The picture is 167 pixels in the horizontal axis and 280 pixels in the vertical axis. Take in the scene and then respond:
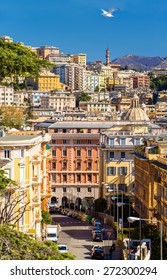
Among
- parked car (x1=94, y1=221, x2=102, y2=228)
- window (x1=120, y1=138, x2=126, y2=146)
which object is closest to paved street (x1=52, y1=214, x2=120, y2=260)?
parked car (x1=94, y1=221, x2=102, y2=228)

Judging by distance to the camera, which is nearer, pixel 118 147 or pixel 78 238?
pixel 78 238

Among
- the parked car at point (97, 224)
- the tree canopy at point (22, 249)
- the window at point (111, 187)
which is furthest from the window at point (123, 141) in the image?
the tree canopy at point (22, 249)

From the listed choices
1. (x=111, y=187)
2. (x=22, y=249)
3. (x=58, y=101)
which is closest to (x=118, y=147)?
(x=111, y=187)

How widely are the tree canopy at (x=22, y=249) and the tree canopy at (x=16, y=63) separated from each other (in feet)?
8.10

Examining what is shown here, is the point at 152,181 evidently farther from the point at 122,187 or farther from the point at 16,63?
the point at 16,63

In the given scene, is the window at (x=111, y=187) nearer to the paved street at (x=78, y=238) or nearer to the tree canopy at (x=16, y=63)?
the paved street at (x=78, y=238)

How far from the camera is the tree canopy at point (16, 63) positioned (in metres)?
11.9

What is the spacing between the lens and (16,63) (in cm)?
1195

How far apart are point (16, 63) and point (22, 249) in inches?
120

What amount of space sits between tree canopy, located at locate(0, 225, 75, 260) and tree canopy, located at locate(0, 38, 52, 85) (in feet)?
8.10

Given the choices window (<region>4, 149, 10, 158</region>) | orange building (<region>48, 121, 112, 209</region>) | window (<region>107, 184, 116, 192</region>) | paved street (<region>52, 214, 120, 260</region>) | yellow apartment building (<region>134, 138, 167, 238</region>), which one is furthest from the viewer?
orange building (<region>48, 121, 112, 209</region>)

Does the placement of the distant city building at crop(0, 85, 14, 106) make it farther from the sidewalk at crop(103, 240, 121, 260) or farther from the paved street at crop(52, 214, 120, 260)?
the sidewalk at crop(103, 240, 121, 260)

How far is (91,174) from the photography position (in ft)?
216

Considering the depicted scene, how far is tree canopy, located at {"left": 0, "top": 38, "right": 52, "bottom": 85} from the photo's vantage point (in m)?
11.9
